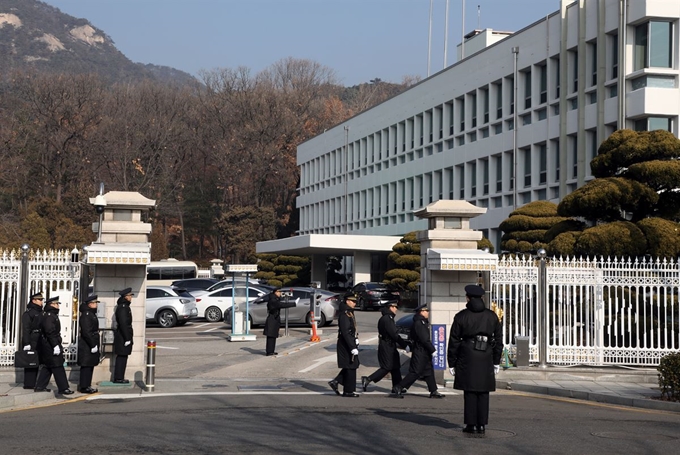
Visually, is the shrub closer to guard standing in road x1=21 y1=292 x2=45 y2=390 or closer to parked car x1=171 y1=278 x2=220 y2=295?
guard standing in road x1=21 y1=292 x2=45 y2=390

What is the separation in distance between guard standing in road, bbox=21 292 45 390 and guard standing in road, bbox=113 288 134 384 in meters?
1.37

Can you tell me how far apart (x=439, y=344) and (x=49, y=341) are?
23.4 ft

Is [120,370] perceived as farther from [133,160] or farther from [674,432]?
[133,160]

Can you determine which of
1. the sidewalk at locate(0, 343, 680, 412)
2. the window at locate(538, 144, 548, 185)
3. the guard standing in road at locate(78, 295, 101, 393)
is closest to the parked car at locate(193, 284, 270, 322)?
the window at locate(538, 144, 548, 185)

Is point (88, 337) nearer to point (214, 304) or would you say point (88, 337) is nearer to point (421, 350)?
point (421, 350)

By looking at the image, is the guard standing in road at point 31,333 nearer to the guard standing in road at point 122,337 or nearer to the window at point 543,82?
the guard standing in road at point 122,337

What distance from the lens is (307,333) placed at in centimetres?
2953

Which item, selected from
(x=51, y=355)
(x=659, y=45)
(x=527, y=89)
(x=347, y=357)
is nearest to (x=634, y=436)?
(x=347, y=357)

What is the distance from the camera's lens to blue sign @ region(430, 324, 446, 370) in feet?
58.1

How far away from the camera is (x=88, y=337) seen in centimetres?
1588

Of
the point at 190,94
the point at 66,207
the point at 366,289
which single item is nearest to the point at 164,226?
the point at 190,94

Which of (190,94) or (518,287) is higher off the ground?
(190,94)

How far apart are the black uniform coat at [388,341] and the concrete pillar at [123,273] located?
14.8 feet

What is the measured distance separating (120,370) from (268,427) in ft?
18.1
